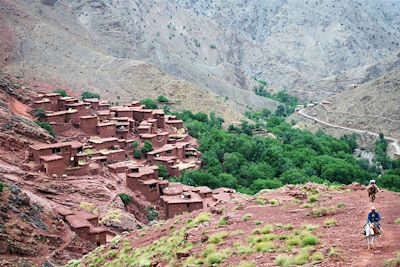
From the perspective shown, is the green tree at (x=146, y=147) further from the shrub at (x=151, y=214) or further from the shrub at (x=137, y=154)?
the shrub at (x=151, y=214)

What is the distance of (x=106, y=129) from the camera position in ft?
137

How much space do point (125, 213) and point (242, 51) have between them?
10940cm

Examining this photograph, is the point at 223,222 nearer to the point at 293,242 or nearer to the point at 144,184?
the point at 293,242

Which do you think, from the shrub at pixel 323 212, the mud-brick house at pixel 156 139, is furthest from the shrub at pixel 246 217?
the mud-brick house at pixel 156 139

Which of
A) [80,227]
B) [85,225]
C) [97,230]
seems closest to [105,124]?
[97,230]

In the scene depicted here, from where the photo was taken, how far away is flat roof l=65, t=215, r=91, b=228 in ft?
83.2

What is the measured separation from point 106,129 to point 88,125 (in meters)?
1.29

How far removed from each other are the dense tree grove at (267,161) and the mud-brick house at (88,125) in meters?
7.12

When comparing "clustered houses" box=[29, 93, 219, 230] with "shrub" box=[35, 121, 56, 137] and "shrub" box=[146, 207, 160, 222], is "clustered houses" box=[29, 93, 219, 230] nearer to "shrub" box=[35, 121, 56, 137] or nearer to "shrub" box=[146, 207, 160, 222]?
"shrub" box=[146, 207, 160, 222]

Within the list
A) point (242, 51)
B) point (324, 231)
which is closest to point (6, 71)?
point (324, 231)

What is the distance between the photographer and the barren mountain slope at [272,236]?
11.7m

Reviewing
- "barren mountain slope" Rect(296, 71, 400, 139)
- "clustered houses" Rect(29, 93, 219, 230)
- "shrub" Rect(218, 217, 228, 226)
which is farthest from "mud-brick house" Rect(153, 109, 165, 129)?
"barren mountain slope" Rect(296, 71, 400, 139)

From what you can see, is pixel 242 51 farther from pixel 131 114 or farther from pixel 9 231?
pixel 9 231

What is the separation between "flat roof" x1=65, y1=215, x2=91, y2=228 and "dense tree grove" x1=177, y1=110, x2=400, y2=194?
14936 mm
